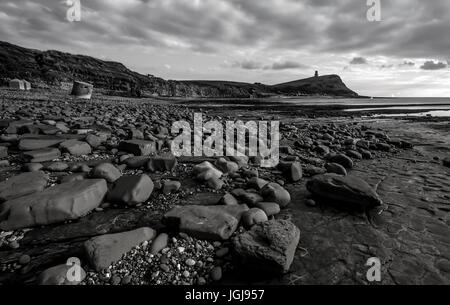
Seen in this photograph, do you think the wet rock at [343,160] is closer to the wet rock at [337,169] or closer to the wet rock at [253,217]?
the wet rock at [337,169]

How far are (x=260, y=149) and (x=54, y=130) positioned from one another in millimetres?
5461

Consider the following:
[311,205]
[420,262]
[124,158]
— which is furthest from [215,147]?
[420,262]

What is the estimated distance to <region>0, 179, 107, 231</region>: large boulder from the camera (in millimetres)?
2963

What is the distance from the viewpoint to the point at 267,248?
250 centimetres

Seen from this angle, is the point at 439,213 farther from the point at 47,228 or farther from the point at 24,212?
the point at 24,212

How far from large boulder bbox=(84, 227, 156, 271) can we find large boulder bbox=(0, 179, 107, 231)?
89cm

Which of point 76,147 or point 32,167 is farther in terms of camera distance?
point 76,147

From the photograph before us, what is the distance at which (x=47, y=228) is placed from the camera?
3043 mm

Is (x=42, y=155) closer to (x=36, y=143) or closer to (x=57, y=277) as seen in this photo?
(x=36, y=143)

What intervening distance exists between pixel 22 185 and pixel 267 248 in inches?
135

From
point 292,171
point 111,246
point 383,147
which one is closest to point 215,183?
point 292,171

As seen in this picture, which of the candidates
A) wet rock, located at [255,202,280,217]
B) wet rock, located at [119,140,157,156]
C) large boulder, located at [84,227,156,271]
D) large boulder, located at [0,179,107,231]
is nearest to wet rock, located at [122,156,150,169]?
wet rock, located at [119,140,157,156]

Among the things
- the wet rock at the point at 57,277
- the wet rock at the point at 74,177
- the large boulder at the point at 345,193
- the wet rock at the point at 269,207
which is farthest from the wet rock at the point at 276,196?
the wet rock at the point at 74,177
